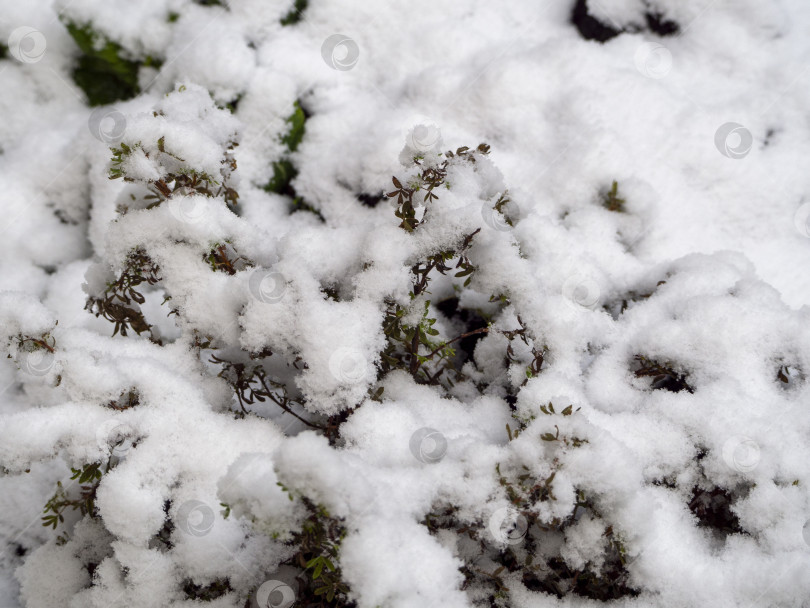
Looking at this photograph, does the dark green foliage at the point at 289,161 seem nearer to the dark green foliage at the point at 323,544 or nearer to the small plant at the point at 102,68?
the small plant at the point at 102,68

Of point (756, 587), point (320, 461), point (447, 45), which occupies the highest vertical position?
point (447, 45)

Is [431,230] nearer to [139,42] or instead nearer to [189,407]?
[189,407]

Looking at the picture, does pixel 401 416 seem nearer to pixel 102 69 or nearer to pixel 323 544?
pixel 323 544

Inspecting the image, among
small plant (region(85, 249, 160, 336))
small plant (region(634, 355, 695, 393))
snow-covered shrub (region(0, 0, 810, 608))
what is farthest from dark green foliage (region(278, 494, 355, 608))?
small plant (region(634, 355, 695, 393))

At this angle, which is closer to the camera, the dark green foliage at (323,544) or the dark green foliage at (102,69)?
the dark green foliage at (323,544)

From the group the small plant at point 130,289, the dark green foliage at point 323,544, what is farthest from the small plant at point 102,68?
the dark green foliage at point 323,544

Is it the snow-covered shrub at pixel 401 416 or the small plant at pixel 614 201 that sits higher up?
the small plant at pixel 614 201

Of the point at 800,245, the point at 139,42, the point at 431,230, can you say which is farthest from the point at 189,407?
the point at 800,245
